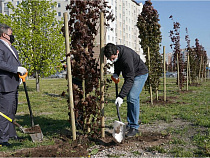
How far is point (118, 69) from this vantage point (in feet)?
15.8

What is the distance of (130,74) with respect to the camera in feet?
14.4

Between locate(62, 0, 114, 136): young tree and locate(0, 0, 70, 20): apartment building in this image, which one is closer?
locate(62, 0, 114, 136): young tree

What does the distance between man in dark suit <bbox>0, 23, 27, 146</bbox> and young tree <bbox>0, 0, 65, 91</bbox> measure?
1084cm

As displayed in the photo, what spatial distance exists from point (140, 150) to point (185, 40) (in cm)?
1758

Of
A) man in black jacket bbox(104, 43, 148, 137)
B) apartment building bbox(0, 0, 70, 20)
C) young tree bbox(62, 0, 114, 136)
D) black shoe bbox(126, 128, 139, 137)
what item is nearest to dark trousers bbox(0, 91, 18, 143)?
young tree bbox(62, 0, 114, 136)

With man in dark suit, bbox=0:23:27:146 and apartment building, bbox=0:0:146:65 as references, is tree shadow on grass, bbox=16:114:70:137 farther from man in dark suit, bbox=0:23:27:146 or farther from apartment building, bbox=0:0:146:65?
apartment building, bbox=0:0:146:65

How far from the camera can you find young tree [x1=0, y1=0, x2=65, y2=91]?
15.5m

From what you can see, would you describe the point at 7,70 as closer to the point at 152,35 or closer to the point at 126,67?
the point at 126,67

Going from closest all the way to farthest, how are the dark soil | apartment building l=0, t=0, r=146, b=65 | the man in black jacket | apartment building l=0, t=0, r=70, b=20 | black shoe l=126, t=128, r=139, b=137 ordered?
the dark soil
the man in black jacket
black shoe l=126, t=128, r=139, b=137
apartment building l=0, t=0, r=146, b=65
apartment building l=0, t=0, r=70, b=20

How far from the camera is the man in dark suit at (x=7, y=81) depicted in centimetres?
437

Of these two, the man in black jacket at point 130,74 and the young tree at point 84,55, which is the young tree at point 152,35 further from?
the young tree at point 84,55

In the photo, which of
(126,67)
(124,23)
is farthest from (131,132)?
(124,23)

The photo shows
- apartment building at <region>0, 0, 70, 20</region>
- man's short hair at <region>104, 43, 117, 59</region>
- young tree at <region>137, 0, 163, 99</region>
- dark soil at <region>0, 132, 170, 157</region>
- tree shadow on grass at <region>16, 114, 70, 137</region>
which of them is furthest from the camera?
apartment building at <region>0, 0, 70, 20</region>

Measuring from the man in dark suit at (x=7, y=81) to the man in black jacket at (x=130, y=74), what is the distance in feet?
5.92
